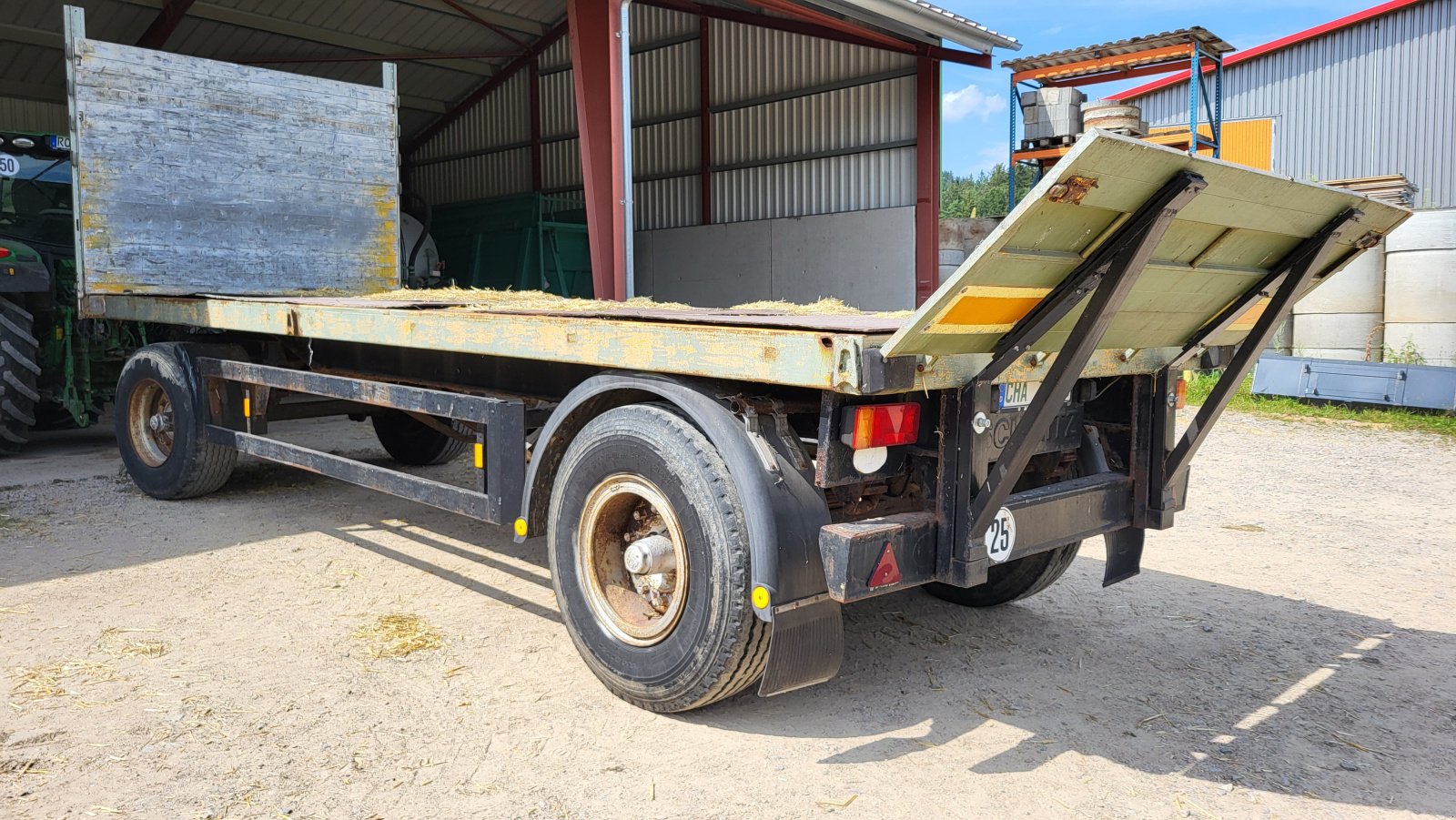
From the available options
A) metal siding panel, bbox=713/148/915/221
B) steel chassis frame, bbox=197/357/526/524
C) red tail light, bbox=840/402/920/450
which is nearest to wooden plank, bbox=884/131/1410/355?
red tail light, bbox=840/402/920/450

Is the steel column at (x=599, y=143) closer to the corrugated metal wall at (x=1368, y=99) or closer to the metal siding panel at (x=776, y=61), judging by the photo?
the metal siding panel at (x=776, y=61)

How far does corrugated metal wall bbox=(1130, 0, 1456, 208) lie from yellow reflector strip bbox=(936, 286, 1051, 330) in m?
19.3

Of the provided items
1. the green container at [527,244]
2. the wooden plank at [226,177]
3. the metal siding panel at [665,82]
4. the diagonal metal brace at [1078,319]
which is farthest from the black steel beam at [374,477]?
the metal siding panel at [665,82]

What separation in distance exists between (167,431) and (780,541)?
5.21 metres

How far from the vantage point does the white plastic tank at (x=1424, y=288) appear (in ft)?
40.7

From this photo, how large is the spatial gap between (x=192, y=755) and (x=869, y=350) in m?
2.25

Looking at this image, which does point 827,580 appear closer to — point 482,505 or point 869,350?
point 869,350

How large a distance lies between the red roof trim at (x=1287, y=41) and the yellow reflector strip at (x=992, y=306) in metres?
17.4

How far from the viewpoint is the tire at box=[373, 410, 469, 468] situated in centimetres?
750

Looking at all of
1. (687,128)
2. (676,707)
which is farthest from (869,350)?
(687,128)

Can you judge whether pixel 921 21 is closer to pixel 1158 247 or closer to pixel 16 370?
pixel 16 370

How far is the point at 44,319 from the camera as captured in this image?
29.1 ft

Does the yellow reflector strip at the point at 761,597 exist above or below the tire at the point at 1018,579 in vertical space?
above

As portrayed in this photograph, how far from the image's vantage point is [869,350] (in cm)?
266
